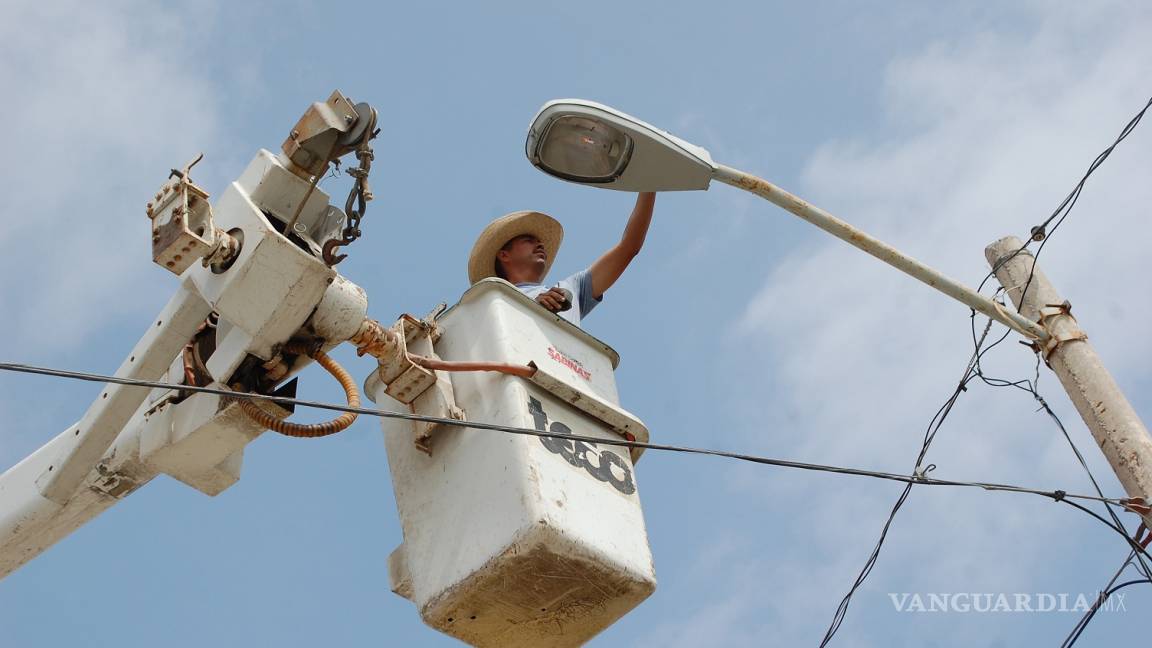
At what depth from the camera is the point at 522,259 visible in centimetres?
623

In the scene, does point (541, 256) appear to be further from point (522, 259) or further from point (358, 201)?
point (358, 201)

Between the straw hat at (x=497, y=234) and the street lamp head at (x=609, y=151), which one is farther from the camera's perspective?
the straw hat at (x=497, y=234)

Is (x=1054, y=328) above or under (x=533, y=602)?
above

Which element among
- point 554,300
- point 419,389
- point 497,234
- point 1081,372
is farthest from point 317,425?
point 1081,372

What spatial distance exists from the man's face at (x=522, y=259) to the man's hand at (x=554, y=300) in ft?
2.38

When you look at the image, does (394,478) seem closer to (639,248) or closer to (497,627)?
(497,627)

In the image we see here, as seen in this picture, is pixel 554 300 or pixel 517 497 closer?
pixel 517 497

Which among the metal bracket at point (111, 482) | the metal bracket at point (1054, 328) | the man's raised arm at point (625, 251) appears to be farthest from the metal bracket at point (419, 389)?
the metal bracket at point (1054, 328)

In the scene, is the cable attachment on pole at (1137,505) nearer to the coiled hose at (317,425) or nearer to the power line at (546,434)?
the power line at (546,434)

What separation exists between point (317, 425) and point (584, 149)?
4.14ft

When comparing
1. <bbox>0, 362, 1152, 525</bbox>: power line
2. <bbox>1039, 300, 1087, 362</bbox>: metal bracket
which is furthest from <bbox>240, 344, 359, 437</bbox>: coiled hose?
<bbox>1039, 300, 1087, 362</bbox>: metal bracket

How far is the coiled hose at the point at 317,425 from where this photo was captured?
4488 mm

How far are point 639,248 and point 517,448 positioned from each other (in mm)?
1616

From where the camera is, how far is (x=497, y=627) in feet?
14.8
